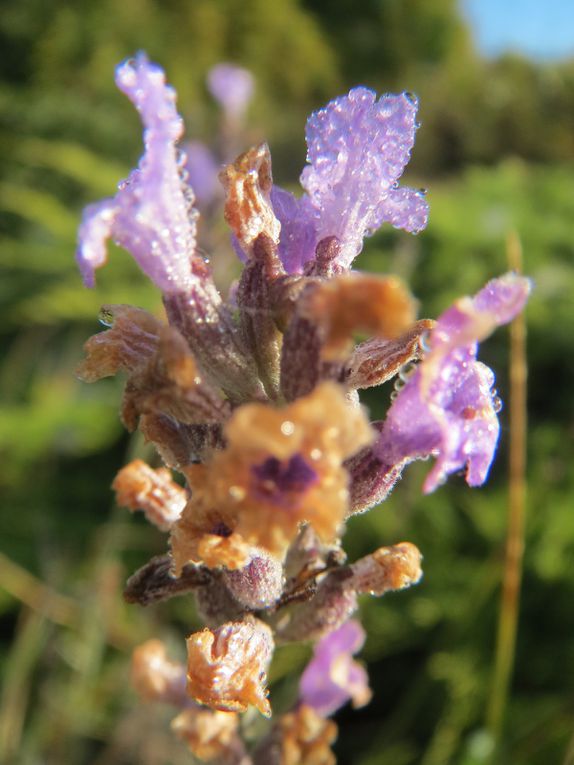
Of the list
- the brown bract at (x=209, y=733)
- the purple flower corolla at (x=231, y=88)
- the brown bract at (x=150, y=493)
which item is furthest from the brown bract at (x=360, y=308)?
the purple flower corolla at (x=231, y=88)

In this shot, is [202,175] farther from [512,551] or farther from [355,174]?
[355,174]

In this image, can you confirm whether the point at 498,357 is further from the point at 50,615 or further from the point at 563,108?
the point at 563,108

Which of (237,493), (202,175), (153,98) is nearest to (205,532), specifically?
(237,493)

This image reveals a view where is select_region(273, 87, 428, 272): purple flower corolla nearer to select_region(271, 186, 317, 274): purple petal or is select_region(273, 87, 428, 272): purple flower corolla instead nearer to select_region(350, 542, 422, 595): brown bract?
select_region(271, 186, 317, 274): purple petal

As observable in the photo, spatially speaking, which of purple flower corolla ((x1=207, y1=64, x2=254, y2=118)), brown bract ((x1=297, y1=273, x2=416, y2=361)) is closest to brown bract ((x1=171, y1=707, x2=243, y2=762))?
Result: brown bract ((x1=297, y1=273, x2=416, y2=361))

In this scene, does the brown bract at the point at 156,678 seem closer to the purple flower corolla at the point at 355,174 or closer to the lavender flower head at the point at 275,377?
the lavender flower head at the point at 275,377

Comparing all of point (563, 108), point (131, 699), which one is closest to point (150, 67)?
point (131, 699)
